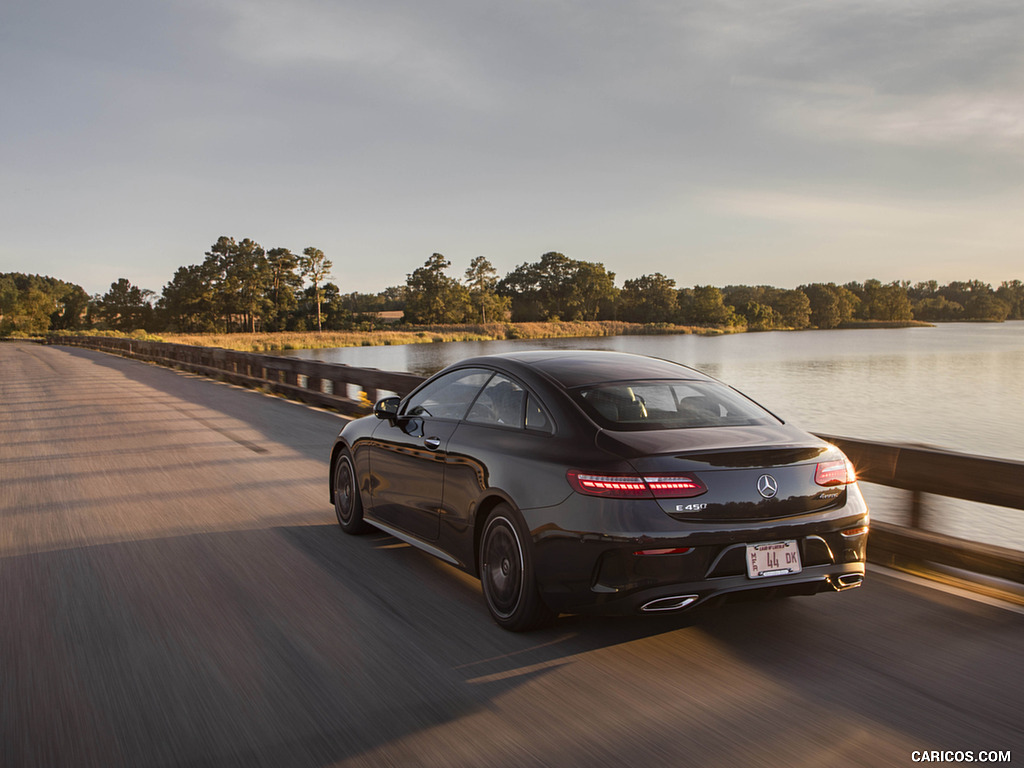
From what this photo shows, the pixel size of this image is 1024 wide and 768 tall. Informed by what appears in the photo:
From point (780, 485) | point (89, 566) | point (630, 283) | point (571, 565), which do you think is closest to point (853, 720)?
point (780, 485)

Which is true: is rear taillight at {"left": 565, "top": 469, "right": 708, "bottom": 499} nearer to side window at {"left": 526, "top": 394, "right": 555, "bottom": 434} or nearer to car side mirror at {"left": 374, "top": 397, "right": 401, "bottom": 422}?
side window at {"left": 526, "top": 394, "right": 555, "bottom": 434}

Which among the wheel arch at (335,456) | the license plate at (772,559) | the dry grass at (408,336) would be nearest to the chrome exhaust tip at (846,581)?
the license plate at (772,559)

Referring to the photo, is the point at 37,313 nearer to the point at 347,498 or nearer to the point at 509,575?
the point at 347,498

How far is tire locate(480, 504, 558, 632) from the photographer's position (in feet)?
13.9

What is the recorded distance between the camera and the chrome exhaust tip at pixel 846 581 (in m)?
4.08

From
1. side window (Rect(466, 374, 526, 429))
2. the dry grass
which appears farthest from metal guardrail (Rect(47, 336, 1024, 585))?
the dry grass

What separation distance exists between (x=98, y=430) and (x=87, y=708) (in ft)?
36.9

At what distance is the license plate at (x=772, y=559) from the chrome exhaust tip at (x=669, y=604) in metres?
0.31

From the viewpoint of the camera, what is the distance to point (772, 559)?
3.91 metres

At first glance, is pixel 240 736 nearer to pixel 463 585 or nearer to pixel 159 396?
pixel 463 585

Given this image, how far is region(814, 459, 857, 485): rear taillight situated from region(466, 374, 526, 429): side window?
1.60 m

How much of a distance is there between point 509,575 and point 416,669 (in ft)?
2.49

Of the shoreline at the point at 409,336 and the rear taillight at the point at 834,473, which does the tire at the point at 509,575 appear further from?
the shoreline at the point at 409,336

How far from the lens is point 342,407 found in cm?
1586
